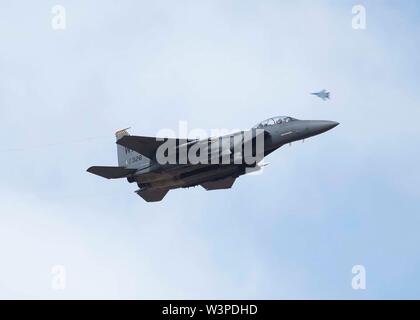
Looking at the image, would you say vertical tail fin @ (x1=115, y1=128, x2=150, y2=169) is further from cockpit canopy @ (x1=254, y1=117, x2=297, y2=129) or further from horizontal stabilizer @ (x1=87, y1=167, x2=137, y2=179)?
cockpit canopy @ (x1=254, y1=117, x2=297, y2=129)

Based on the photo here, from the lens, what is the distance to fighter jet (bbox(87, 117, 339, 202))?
49.6 m

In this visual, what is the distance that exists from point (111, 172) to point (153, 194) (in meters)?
3.06

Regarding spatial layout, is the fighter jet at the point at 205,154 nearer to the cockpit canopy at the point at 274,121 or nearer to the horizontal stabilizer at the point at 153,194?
the cockpit canopy at the point at 274,121

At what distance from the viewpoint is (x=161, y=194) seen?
178ft

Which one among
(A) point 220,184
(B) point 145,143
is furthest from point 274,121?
(B) point 145,143

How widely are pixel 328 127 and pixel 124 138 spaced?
36.0ft

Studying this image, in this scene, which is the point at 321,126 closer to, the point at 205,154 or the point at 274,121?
the point at 274,121

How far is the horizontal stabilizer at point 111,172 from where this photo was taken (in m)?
52.3

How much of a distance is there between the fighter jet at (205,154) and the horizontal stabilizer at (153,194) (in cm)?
110

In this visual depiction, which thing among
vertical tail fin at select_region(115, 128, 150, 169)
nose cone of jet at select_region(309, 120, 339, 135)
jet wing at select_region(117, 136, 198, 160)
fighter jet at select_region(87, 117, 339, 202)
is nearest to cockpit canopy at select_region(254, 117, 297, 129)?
fighter jet at select_region(87, 117, 339, 202)

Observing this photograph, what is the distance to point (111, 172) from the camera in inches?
2071
